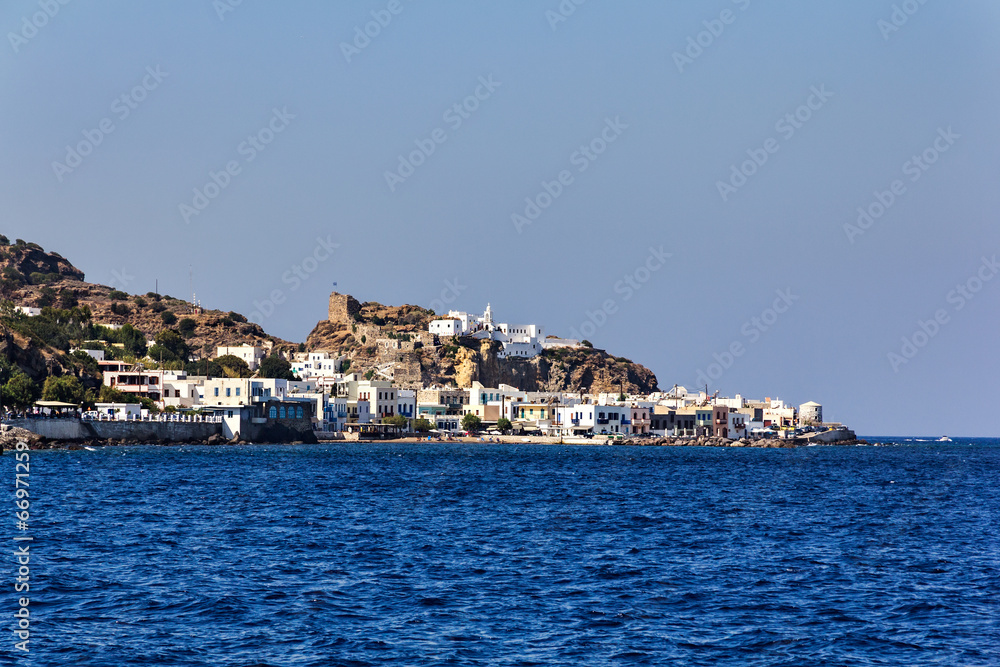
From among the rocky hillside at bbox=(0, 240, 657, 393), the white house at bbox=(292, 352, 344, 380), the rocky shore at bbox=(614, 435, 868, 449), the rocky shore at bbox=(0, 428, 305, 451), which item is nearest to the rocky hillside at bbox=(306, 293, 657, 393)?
the rocky hillside at bbox=(0, 240, 657, 393)

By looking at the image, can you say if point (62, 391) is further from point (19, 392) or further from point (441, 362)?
point (441, 362)

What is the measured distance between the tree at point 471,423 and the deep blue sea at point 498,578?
326 feet

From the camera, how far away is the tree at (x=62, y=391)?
103 meters

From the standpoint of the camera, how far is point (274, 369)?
518 ft

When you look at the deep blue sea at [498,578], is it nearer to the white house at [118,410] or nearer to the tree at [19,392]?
the tree at [19,392]

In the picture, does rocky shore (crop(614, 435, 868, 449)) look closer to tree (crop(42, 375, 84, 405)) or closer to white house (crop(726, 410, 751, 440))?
white house (crop(726, 410, 751, 440))

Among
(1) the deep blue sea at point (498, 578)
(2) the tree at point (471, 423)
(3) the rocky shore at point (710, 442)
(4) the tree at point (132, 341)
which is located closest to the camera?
(1) the deep blue sea at point (498, 578)

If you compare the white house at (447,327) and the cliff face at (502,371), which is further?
the white house at (447,327)

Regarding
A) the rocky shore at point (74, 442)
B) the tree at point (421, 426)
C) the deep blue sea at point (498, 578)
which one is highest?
the tree at point (421, 426)

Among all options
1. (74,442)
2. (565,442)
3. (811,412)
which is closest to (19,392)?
(74,442)

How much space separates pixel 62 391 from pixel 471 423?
60.7 m

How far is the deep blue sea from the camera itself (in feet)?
63.0

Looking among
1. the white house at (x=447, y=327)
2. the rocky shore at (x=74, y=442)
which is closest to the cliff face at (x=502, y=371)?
the white house at (x=447, y=327)

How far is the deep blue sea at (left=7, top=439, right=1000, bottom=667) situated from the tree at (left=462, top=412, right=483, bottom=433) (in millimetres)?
99438
